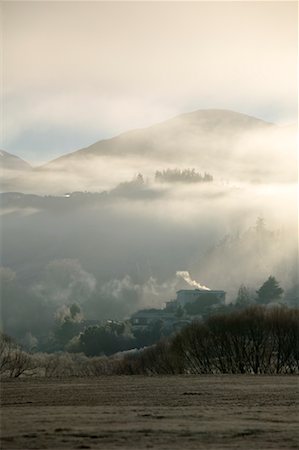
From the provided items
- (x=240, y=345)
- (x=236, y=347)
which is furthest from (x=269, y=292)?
(x=236, y=347)

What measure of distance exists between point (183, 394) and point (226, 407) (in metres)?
6.94

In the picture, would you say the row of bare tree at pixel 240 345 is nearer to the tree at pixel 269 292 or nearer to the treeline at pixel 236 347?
the treeline at pixel 236 347

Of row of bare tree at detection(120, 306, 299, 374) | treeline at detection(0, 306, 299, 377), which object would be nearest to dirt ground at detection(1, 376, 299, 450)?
treeline at detection(0, 306, 299, 377)

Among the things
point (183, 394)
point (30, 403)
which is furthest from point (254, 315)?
point (30, 403)

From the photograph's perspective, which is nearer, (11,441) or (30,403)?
(11,441)

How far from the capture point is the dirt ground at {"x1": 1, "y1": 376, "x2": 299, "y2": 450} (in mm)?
24844

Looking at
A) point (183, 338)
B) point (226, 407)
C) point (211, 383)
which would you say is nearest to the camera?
point (226, 407)

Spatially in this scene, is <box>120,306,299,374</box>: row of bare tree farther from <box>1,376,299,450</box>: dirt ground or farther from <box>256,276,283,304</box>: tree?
<box>256,276,283,304</box>: tree

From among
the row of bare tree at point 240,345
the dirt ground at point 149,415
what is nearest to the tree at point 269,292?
the row of bare tree at point 240,345

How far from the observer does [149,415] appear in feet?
102

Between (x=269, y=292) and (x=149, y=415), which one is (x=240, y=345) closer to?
(x=149, y=415)

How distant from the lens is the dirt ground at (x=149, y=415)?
2484 centimetres

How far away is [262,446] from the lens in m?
24.5

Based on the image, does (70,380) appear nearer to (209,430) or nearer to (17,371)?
(209,430)
